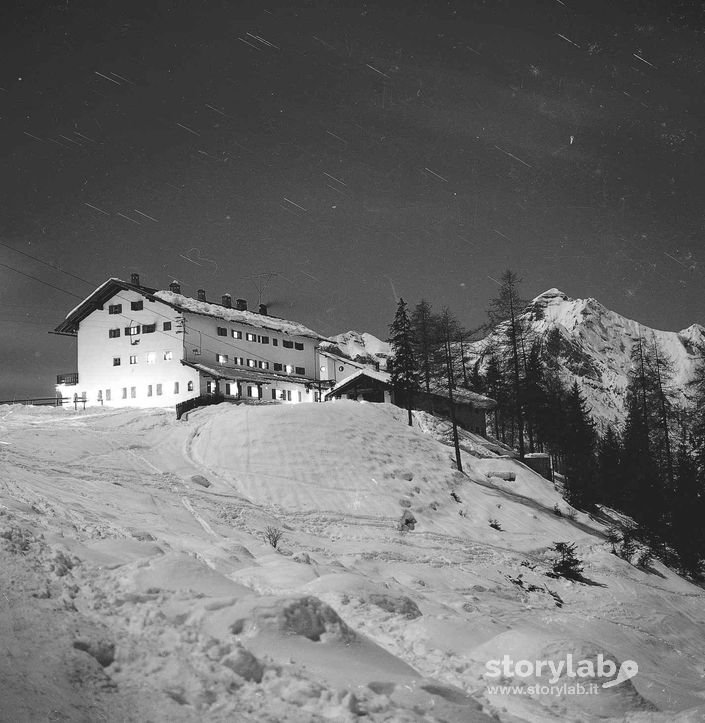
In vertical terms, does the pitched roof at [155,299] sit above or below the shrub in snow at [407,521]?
above

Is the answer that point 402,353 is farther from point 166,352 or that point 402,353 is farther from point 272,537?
point 272,537

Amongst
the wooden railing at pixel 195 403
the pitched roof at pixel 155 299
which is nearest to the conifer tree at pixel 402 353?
the wooden railing at pixel 195 403

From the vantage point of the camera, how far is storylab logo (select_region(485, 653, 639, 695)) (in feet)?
20.5

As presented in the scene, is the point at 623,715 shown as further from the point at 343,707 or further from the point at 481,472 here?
the point at 481,472

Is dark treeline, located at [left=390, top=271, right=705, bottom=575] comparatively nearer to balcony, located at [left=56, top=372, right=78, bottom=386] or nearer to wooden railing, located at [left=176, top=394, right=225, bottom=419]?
wooden railing, located at [left=176, top=394, right=225, bottom=419]

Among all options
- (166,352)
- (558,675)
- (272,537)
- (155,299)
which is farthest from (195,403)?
(558,675)

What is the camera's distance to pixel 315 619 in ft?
19.8

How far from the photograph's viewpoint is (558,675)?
639cm

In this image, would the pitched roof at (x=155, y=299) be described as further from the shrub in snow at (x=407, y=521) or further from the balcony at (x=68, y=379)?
the shrub in snow at (x=407, y=521)

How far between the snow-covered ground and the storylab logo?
7cm

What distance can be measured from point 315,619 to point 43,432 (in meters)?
29.6

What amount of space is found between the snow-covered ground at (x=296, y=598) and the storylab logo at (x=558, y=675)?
70 millimetres

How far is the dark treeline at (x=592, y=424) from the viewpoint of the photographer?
29.1 m

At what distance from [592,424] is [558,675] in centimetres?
5699
